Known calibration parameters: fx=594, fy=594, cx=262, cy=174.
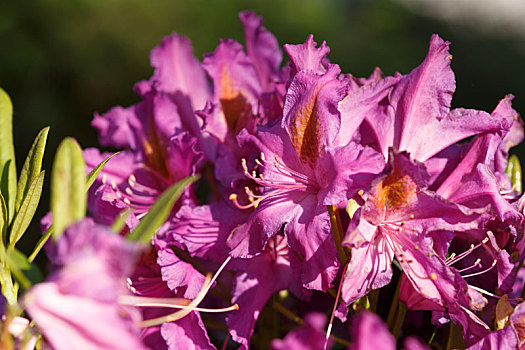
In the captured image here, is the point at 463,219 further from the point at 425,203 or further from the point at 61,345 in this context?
the point at 61,345

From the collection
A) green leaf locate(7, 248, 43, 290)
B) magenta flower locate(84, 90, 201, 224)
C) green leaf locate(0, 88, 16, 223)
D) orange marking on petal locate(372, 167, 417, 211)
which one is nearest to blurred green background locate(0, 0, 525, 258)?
magenta flower locate(84, 90, 201, 224)

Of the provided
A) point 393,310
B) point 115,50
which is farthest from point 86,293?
point 115,50

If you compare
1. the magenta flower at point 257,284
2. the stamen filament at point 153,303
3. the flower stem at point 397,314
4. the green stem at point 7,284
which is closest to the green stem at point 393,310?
the flower stem at point 397,314

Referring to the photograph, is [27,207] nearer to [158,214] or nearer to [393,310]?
[158,214]

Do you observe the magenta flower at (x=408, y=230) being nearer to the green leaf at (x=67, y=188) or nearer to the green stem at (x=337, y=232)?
the green stem at (x=337, y=232)

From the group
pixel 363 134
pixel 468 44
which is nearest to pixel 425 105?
pixel 363 134

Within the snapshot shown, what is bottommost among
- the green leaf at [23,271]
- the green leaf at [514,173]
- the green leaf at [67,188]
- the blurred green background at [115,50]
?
the blurred green background at [115,50]

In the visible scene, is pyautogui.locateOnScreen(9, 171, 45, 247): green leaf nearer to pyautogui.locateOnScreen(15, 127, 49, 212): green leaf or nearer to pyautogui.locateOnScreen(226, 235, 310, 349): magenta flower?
pyautogui.locateOnScreen(15, 127, 49, 212): green leaf
